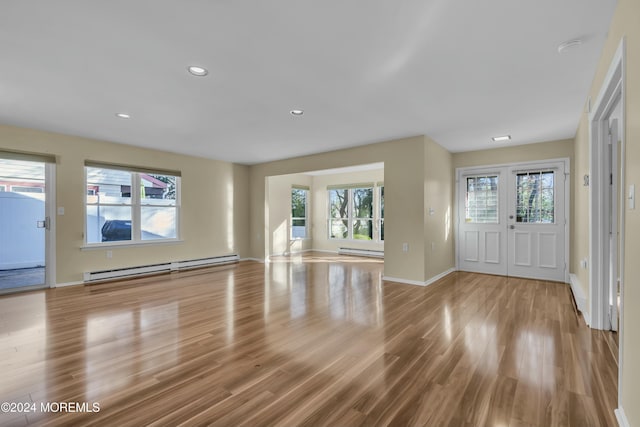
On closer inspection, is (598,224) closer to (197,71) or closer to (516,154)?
(516,154)

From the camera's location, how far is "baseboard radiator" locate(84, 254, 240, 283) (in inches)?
203

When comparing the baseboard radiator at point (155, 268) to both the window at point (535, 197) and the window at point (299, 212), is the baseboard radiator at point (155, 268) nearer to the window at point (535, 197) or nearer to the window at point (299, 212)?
the window at point (299, 212)

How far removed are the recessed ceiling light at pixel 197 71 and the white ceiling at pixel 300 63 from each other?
0.17 feet

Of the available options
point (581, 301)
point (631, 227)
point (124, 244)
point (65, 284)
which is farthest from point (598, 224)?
point (65, 284)

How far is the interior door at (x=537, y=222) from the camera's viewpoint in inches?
203

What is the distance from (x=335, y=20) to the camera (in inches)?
78.5

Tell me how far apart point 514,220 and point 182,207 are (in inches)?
261

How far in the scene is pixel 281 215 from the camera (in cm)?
886

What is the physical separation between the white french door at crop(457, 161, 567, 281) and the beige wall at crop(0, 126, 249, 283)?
5222mm

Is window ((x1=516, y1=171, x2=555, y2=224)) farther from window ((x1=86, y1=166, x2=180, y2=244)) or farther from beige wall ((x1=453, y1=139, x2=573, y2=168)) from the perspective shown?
window ((x1=86, y1=166, x2=180, y2=244))

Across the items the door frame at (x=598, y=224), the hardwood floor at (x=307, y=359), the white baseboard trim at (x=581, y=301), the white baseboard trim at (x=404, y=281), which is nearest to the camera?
the hardwood floor at (x=307, y=359)

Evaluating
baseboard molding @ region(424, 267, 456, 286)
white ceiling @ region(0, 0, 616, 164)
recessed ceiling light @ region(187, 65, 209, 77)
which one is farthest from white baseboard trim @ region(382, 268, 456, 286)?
recessed ceiling light @ region(187, 65, 209, 77)

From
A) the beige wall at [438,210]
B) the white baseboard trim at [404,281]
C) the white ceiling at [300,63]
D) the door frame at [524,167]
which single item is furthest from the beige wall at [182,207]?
the door frame at [524,167]

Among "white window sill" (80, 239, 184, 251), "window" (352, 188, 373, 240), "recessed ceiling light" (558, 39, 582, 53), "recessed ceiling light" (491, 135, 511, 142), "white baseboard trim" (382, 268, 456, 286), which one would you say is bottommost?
"white baseboard trim" (382, 268, 456, 286)
